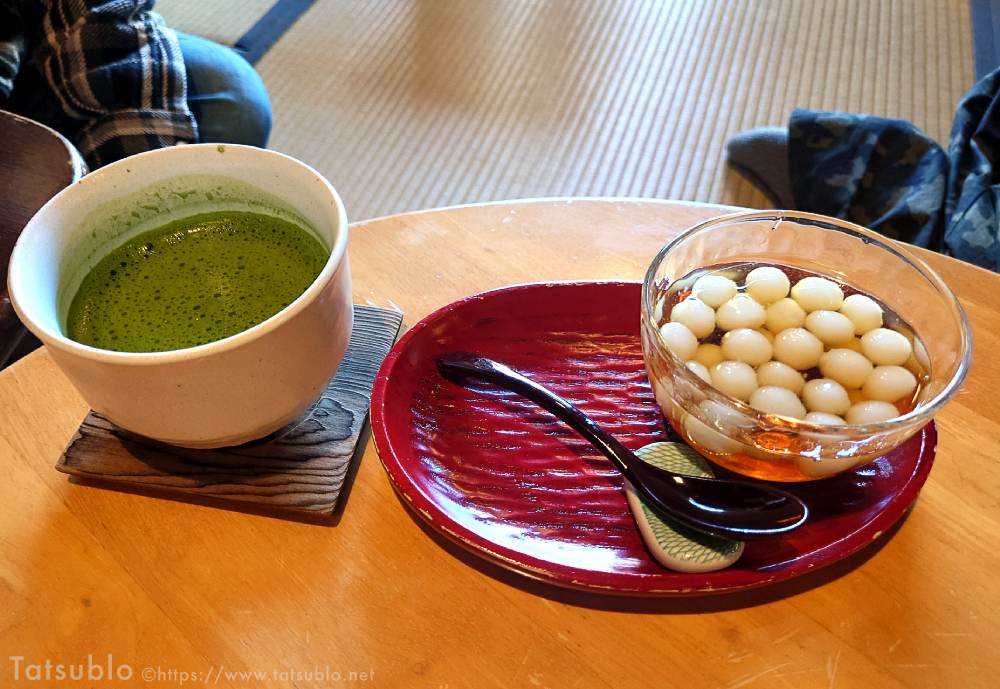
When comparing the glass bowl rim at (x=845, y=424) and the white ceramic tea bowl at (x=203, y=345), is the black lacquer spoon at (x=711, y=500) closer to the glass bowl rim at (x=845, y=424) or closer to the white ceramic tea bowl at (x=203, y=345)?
the glass bowl rim at (x=845, y=424)

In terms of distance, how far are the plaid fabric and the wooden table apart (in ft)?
1.93

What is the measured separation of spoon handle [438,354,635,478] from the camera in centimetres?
46

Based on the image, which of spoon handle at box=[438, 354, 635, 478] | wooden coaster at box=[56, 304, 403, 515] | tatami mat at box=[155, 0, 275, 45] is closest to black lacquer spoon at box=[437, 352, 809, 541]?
spoon handle at box=[438, 354, 635, 478]

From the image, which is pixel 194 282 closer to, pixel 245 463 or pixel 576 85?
pixel 245 463

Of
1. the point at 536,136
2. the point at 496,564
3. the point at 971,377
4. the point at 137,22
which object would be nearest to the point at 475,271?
the point at 496,564

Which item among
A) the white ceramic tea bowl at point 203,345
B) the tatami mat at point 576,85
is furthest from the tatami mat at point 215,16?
the white ceramic tea bowl at point 203,345

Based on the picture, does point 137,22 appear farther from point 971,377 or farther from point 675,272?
point 971,377

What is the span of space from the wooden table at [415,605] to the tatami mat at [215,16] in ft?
4.57

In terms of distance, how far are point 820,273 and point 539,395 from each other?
22 cm

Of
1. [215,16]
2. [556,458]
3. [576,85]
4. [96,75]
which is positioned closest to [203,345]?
[556,458]

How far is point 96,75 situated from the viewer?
93 cm

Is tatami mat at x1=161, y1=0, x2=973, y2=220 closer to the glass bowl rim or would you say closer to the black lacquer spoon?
the glass bowl rim

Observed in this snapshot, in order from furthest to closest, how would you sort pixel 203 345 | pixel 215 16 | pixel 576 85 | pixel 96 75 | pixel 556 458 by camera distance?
1. pixel 215 16
2. pixel 576 85
3. pixel 96 75
4. pixel 556 458
5. pixel 203 345

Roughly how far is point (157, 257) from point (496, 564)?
11.4 inches
